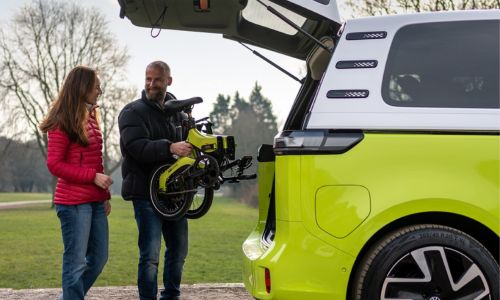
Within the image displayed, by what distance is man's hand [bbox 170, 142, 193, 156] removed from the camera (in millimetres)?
4551

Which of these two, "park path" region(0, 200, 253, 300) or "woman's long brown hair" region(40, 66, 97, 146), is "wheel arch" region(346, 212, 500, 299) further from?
"park path" region(0, 200, 253, 300)

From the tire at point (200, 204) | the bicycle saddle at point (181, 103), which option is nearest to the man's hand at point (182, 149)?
the bicycle saddle at point (181, 103)

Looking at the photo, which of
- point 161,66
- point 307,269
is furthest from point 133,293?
point 307,269

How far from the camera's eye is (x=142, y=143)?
476 centimetres

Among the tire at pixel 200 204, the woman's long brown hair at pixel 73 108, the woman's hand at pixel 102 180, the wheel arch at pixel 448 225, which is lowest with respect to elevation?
the wheel arch at pixel 448 225

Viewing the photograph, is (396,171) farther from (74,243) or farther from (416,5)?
(416,5)

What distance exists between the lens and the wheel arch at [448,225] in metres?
3.27

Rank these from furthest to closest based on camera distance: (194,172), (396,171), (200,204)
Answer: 1. (200,204)
2. (194,172)
3. (396,171)

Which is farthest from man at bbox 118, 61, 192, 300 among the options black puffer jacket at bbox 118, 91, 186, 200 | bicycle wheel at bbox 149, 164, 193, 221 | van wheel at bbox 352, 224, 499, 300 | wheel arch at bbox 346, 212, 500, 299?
van wheel at bbox 352, 224, 499, 300

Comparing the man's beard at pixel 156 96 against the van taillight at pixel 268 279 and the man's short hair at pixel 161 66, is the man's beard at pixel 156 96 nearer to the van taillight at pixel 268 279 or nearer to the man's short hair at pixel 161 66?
the man's short hair at pixel 161 66

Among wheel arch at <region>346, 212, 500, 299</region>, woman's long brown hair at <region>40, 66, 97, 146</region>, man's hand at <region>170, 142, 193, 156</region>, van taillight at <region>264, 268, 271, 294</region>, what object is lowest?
van taillight at <region>264, 268, 271, 294</region>

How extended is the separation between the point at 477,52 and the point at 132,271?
8483 millimetres

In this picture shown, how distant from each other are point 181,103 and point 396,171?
78.8 inches

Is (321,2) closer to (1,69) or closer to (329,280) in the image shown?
(329,280)
